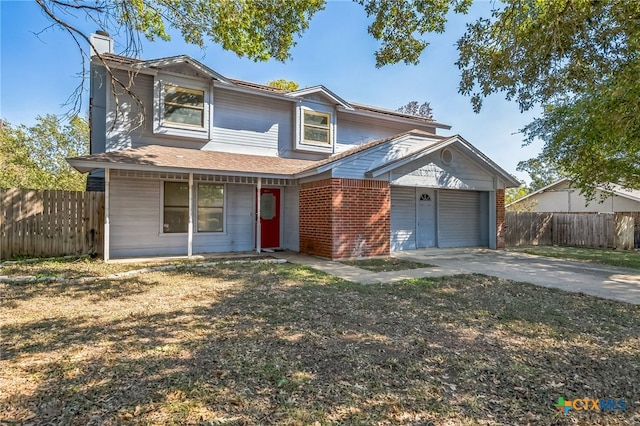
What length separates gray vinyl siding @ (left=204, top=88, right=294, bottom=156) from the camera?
11836mm

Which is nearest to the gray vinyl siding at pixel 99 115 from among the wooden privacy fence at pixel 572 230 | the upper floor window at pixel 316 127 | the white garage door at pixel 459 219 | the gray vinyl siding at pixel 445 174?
the upper floor window at pixel 316 127

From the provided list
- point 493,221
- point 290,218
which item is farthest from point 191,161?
point 493,221

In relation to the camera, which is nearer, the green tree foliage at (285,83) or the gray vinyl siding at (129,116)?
the gray vinyl siding at (129,116)

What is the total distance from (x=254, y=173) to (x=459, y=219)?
8.69 metres

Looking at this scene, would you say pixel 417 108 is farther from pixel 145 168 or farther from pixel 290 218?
pixel 145 168

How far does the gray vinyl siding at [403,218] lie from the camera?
41.6 ft

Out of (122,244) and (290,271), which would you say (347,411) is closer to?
(290,271)

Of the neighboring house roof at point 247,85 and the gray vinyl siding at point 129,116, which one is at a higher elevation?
the neighboring house roof at point 247,85

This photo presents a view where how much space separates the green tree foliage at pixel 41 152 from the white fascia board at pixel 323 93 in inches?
632

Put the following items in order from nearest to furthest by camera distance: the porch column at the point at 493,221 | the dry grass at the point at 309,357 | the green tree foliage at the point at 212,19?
the dry grass at the point at 309,357 → the green tree foliage at the point at 212,19 → the porch column at the point at 493,221

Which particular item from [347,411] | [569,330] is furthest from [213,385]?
[569,330]

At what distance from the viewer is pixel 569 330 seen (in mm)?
4465

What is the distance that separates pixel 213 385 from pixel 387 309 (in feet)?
10.0

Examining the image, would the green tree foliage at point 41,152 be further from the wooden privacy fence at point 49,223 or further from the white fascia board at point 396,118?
the white fascia board at point 396,118
